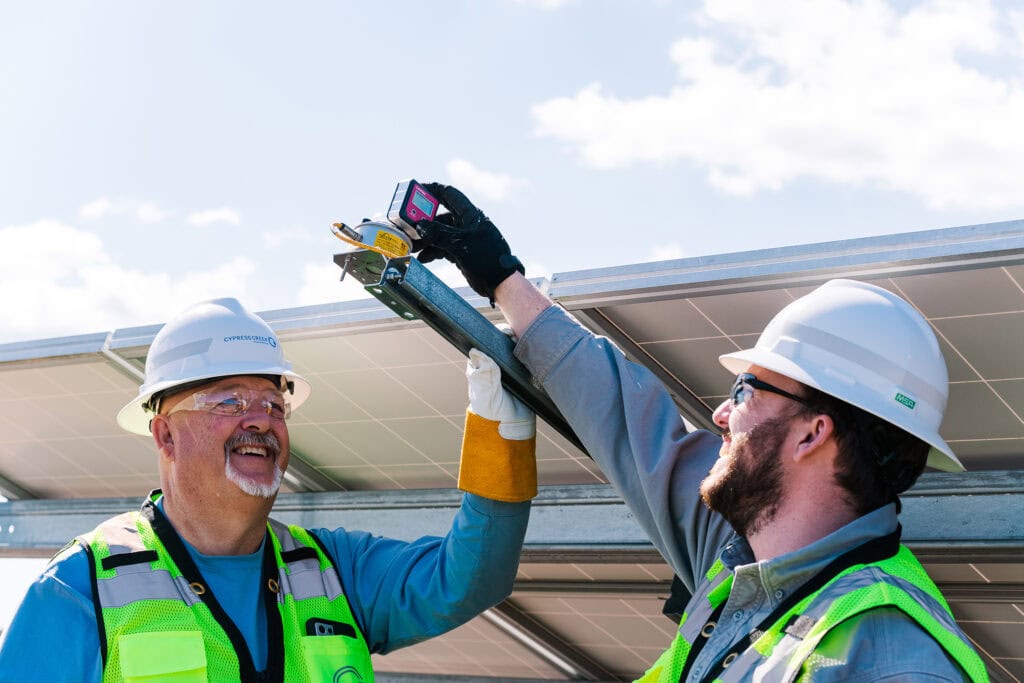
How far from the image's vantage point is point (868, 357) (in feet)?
13.5

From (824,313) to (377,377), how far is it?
247 inches

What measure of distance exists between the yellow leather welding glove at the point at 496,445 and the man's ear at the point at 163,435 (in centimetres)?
117

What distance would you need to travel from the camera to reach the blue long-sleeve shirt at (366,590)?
14.3ft

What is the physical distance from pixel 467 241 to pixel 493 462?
83 cm

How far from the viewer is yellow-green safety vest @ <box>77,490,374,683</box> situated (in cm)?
446

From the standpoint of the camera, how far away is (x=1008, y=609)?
1005cm

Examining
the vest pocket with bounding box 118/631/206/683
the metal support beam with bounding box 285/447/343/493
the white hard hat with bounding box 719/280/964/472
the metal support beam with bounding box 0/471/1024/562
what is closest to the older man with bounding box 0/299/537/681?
the vest pocket with bounding box 118/631/206/683

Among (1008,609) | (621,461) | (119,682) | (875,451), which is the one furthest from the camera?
(1008,609)

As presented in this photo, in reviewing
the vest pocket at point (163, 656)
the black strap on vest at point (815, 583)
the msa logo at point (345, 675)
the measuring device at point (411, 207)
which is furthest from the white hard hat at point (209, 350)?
the black strap on vest at point (815, 583)

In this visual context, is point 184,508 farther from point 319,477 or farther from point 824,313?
point 319,477

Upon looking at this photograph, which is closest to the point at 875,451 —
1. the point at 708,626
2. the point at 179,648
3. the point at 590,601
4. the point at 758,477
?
the point at 758,477

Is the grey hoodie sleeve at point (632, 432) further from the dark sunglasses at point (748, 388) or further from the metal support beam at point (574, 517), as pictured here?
the metal support beam at point (574, 517)

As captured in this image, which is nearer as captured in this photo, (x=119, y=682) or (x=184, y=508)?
(x=119, y=682)

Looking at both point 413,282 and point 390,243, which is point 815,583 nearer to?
point 413,282
